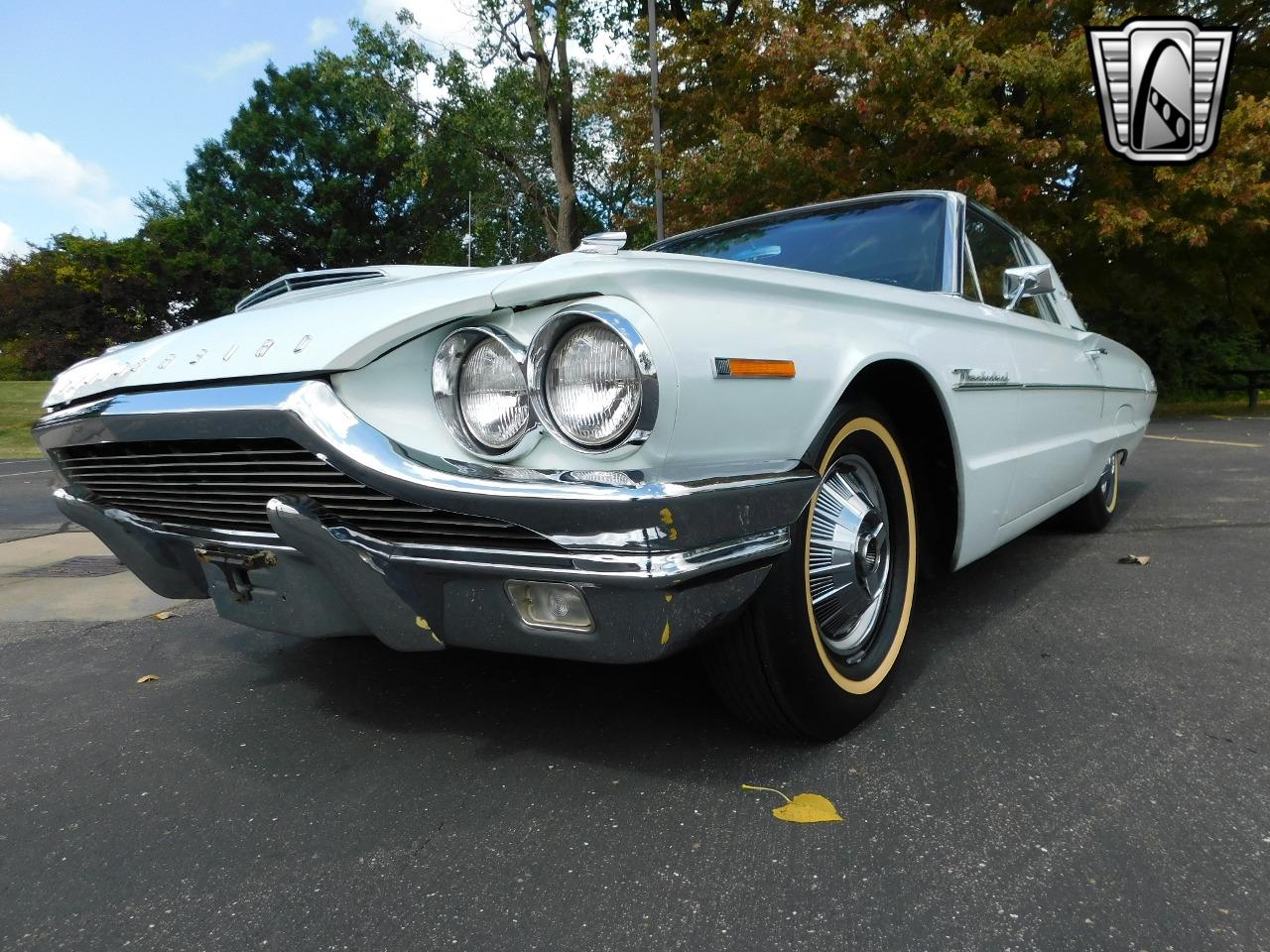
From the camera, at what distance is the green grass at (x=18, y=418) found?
1348 centimetres

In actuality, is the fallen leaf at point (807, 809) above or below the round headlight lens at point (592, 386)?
below

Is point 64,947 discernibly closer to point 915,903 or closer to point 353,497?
point 353,497

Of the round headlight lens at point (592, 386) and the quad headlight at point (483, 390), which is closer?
the round headlight lens at point (592, 386)

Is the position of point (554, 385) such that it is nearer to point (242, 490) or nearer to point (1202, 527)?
point (242, 490)

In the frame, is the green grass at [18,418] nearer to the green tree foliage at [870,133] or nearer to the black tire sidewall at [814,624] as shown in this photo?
the green tree foliage at [870,133]

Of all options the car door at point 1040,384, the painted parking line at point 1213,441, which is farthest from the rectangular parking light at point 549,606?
the painted parking line at point 1213,441

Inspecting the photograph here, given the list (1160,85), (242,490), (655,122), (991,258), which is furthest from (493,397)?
(655,122)

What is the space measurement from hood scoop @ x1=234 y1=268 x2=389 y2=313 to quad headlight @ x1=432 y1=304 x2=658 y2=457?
108 cm

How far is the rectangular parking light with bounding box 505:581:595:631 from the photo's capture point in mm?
1535

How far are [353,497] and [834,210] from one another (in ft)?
7.33

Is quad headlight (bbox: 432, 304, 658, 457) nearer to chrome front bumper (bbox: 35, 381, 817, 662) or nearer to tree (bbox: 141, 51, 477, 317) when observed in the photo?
chrome front bumper (bbox: 35, 381, 817, 662)

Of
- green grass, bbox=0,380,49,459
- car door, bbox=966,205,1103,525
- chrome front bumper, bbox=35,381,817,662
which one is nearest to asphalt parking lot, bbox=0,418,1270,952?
chrome front bumper, bbox=35,381,817,662

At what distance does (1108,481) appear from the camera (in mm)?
4523

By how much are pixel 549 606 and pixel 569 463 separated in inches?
10.9
